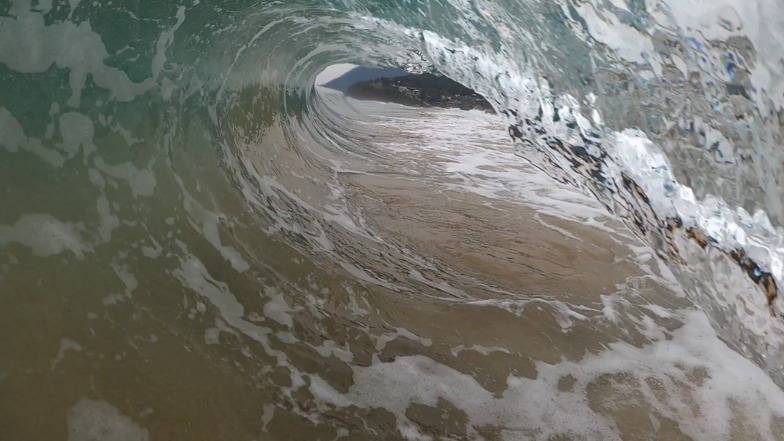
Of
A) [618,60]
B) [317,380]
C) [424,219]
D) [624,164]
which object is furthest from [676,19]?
[424,219]

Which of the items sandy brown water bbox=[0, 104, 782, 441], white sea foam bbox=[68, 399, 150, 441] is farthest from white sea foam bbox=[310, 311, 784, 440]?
white sea foam bbox=[68, 399, 150, 441]

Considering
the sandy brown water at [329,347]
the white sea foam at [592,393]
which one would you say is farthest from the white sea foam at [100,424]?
the white sea foam at [592,393]

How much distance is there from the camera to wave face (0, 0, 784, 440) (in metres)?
1.74

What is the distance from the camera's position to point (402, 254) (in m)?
4.22

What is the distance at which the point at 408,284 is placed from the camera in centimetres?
369

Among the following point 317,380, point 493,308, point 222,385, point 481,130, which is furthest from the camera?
point 481,130

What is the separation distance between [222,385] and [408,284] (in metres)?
1.59

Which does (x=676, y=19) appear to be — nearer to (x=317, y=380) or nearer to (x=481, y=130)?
(x=317, y=380)

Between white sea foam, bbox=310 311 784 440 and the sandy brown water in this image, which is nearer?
the sandy brown water

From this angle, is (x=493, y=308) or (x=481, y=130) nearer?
(x=493, y=308)

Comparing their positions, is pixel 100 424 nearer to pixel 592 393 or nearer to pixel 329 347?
pixel 329 347

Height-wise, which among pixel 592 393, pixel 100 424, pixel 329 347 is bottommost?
pixel 592 393

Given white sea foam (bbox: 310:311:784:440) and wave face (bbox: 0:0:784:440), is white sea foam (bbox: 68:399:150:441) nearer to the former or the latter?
wave face (bbox: 0:0:784:440)

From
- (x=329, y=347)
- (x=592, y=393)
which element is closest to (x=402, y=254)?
(x=329, y=347)
